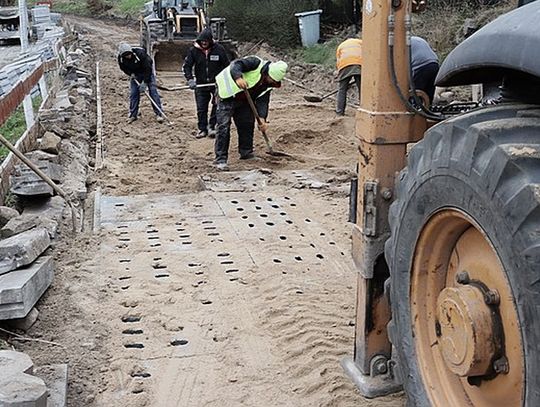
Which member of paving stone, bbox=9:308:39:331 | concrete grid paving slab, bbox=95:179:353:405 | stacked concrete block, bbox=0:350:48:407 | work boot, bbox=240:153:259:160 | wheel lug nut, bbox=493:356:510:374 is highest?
wheel lug nut, bbox=493:356:510:374

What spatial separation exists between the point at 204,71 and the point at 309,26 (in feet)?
32.8

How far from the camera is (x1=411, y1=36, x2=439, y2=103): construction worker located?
166 inches

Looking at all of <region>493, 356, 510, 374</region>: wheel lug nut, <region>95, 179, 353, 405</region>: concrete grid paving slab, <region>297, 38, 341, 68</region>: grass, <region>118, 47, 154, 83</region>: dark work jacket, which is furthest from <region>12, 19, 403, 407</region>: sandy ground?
<region>297, 38, 341, 68</region>: grass

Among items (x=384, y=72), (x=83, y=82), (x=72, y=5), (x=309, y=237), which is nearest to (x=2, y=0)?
(x=72, y=5)

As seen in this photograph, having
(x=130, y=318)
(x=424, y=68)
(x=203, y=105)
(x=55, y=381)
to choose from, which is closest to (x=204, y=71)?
(x=203, y=105)

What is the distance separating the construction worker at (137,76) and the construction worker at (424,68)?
9.07m

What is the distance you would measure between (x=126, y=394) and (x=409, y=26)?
7.61 ft

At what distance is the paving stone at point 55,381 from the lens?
3627 mm

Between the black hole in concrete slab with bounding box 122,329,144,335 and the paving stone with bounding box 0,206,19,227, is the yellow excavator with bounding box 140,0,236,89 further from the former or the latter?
the black hole in concrete slab with bounding box 122,329,144,335

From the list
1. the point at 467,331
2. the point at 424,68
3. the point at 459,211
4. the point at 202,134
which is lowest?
the point at 202,134

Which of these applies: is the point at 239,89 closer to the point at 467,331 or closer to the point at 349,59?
the point at 349,59

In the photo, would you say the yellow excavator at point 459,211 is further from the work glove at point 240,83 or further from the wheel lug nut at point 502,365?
the work glove at point 240,83

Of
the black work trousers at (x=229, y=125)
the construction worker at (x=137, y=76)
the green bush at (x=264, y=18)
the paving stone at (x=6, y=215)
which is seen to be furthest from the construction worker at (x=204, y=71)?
the green bush at (x=264, y=18)

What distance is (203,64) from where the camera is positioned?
483 inches
